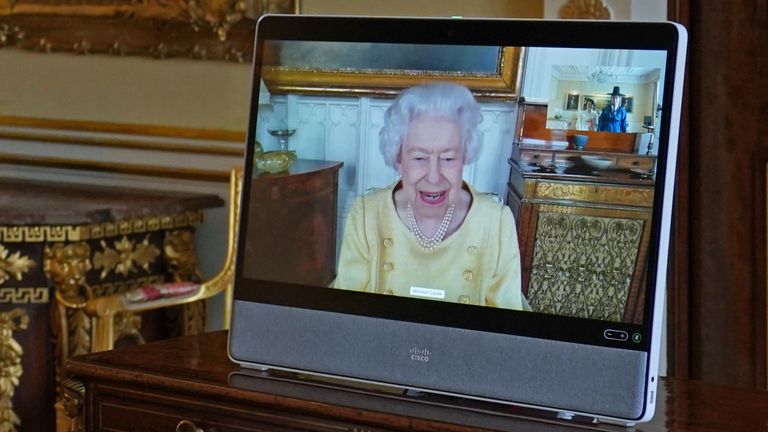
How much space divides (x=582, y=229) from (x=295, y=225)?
1.11ft

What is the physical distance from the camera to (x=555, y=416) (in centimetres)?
110

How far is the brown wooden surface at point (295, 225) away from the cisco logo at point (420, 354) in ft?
0.43

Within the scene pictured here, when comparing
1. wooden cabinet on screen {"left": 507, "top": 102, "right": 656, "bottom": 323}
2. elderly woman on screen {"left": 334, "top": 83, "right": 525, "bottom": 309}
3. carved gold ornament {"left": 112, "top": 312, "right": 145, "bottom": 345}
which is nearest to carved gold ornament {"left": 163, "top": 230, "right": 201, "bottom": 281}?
carved gold ornament {"left": 112, "top": 312, "right": 145, "bottom": 345}

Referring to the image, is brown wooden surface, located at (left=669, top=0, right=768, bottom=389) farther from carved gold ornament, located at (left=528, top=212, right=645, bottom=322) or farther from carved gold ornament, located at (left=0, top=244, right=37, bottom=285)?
carved gold ornament, located at (left=0, top=244, right=37, bottom=285)

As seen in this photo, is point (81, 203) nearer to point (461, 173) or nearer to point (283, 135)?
point (283, 135)

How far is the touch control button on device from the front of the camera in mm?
1063

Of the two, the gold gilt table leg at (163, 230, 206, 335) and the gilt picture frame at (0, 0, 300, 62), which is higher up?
the gilt picture frame at (0, 0, 300, 62)

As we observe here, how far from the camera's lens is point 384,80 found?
116 cm

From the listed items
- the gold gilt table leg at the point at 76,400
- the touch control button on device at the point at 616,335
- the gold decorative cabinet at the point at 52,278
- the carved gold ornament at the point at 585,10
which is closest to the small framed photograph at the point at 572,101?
the touch control button on device at the point at 616,335

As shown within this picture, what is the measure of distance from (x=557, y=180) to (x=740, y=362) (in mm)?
1064

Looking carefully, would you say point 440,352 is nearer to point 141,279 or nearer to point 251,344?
point 251,344

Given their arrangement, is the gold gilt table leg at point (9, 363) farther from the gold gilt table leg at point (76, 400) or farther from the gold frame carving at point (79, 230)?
the gold gilt table leg at point (76, 400)

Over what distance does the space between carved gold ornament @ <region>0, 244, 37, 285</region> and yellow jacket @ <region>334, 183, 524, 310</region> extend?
1.10 meters

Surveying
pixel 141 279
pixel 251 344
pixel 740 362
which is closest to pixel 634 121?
pixel 251 344
